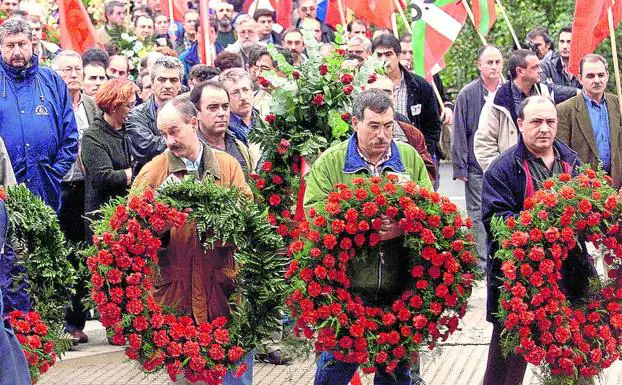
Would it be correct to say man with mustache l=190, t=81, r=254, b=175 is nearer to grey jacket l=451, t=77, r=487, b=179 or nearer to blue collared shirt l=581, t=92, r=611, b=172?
blue collared shirt l=581, t=92, r=611, b=172

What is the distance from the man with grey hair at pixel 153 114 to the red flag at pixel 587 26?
12.6ft

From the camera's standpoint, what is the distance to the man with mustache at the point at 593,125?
12.0m

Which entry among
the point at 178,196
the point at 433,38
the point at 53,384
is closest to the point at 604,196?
the point at 178,196

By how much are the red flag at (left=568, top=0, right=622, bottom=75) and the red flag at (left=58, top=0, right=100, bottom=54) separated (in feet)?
16.8

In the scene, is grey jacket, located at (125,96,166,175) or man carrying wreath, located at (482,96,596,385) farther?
grey jacket, located at (125,96,166,175)

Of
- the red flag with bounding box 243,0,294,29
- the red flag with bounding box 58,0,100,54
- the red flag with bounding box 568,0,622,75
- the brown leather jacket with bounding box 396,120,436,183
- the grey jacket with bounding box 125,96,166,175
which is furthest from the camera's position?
the red flag with bounding box 243,0,294,29

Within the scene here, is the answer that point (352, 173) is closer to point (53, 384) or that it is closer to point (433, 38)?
point (53, 384)

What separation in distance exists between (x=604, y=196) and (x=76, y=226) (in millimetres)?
4972

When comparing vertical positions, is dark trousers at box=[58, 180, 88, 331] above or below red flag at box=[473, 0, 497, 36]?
below

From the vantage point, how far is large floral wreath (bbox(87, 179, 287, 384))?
7934mm

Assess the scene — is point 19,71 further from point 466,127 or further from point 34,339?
point 466,127

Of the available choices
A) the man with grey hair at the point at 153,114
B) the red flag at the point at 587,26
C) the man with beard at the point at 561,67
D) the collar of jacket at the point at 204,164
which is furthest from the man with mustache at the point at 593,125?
the collar of jacket at the point at 204,164

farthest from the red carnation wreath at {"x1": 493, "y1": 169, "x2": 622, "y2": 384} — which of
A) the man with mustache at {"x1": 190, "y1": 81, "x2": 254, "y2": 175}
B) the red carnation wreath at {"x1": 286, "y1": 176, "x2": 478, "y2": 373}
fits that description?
the man with mustache at {"x1": 190, "y1": 81, "x2": 254, "y2": 175}

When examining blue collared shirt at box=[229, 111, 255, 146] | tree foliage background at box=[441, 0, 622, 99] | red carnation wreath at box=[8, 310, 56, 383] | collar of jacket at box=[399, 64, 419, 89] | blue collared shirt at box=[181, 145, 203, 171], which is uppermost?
blue collared shirt at box=[181, 145, 203, 171]
